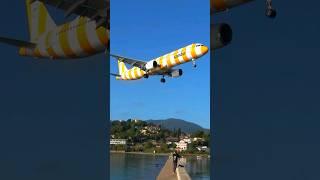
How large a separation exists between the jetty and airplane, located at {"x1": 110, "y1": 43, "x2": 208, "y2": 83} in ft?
1.12

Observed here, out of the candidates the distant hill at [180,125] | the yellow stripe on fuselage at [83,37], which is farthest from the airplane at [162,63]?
the yellow stripe on fuselage at [83,37]

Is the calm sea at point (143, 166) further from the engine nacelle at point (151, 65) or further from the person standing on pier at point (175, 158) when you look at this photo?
the engine nacelle at point (151, 65)

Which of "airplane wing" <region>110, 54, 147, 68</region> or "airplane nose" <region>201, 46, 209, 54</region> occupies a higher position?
"airplane nose" <region>201, 46, 209, 54</region>

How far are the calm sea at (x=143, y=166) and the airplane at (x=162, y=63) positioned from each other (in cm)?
33

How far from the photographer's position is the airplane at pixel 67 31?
263 centimetres

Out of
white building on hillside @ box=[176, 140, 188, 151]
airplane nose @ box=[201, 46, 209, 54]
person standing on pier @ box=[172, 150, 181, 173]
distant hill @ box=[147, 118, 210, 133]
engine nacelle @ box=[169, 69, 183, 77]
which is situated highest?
airplane nose @ box=[201, 46, 209, 54]

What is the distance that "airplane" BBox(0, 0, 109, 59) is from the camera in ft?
8.63

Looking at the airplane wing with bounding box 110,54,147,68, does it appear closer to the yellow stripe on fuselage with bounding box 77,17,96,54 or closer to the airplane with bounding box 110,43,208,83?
the airplane with bounding box 110,43,208,83
